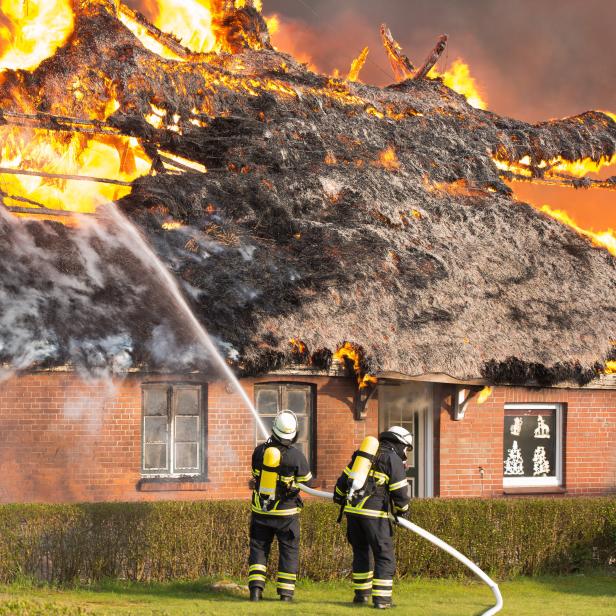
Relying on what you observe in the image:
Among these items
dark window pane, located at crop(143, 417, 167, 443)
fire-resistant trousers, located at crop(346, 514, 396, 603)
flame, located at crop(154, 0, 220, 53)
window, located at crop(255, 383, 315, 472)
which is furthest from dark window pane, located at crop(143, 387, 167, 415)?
flame, located at crop(154, 0, 220, 53)

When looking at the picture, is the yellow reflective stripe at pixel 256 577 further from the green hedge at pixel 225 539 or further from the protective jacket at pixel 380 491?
the protective jacket at pixel 380 491

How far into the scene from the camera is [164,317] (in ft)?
55.1

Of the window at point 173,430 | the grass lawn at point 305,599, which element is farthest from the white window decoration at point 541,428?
the grass lawn at point 305,599

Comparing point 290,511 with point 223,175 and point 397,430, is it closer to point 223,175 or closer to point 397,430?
point 397,430

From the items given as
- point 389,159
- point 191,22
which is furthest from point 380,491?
point 191,22

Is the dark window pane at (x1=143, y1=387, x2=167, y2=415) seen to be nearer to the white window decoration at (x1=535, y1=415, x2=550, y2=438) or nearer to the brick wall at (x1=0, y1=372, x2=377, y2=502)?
the brick wall at (x1=0, y1=372, x2=377, y2=502)

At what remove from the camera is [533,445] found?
19641 mm

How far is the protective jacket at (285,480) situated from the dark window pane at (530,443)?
805cm

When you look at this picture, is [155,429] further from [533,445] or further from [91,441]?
[533,445]

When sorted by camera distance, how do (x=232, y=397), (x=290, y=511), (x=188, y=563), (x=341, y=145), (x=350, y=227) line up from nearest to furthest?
1. (x=290, y=511)
2. (x=188, y=563)
3. (x=232, y=397)
4. (x=350, y=227)
5. (x=341, y=145)

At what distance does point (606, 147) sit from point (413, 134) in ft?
14.0

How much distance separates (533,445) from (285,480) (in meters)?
8.58

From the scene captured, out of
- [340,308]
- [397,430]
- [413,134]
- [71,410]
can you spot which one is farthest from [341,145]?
[397,430]

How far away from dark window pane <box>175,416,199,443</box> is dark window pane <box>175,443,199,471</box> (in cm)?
9
